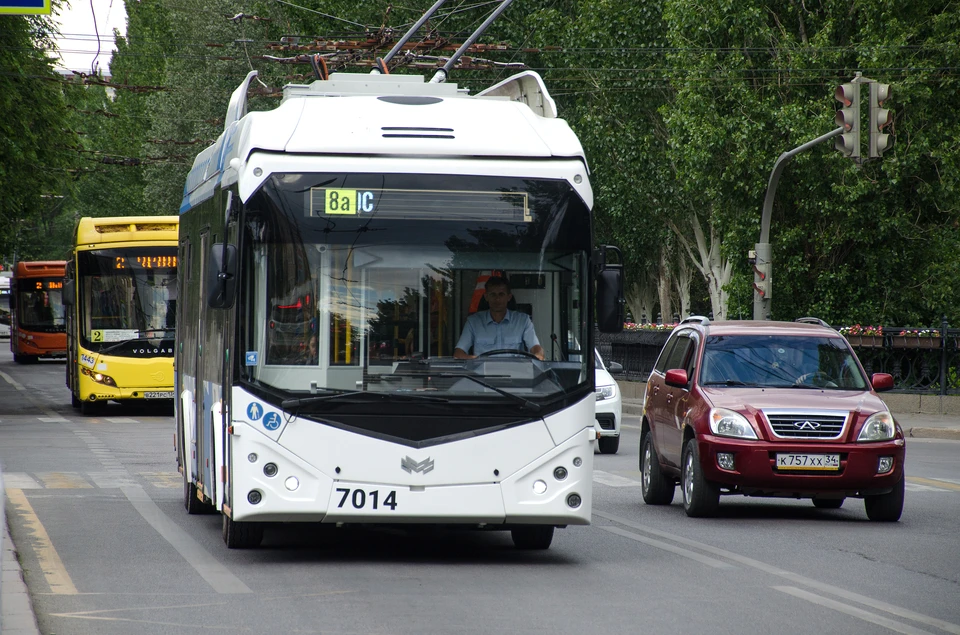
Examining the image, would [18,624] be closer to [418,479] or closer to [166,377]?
[418,479]

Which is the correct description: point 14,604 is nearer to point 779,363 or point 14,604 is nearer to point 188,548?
point 188,548

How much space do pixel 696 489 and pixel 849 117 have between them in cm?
1129

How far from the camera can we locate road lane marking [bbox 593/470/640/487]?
16.9 metres

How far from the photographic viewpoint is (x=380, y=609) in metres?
8.27

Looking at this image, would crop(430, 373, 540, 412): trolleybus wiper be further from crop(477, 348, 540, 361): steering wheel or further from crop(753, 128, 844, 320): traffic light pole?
crop(753, 128, 844, 320): traffic light pole

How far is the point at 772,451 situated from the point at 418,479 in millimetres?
4265

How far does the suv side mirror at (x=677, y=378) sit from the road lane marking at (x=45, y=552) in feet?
17.8

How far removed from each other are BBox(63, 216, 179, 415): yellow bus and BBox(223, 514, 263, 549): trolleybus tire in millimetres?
16458

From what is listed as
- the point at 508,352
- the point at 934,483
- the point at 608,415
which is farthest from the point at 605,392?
the point at 508,352

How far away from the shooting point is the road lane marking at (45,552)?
9.13 meters

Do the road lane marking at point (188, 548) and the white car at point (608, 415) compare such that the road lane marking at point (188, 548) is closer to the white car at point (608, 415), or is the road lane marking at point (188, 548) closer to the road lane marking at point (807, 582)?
the road lane marking at point (807, 582)

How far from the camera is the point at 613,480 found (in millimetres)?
17312

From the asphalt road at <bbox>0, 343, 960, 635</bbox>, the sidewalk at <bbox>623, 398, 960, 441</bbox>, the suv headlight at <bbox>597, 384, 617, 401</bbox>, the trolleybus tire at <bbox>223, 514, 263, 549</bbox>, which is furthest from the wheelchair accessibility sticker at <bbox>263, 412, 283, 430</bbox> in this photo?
the sidewalk at <bbox>623, 398, 960, 441</bbox>

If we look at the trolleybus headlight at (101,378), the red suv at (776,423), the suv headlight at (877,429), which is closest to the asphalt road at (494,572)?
the red suv at (776,423)
